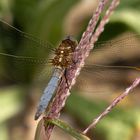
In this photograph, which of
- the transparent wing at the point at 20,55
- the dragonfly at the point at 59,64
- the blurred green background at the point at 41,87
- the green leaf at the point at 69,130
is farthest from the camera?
the blurred green background at the point at 41,87

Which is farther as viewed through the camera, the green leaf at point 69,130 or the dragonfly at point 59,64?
the dragonfly at point 59,64

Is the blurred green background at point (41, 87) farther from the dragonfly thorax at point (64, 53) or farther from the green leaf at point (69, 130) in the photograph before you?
the green leaf at point (69, 130)

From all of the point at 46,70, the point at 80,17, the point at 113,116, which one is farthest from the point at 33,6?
the point at 46,70

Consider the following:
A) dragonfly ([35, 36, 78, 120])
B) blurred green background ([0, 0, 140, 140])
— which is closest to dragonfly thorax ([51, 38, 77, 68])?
dragonfly ([35, 36, 78, 120])

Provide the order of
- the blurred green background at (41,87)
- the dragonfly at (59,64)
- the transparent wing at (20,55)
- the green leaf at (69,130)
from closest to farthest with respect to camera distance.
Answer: the green leaf at (69,130)
the dragonfly at (59,64)
the transparent wing at (20,55)
the blurred green background at (41,87)

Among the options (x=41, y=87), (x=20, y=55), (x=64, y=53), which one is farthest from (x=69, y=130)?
(x=41, y=87)

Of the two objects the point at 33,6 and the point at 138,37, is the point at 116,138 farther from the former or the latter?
the point at 138,37

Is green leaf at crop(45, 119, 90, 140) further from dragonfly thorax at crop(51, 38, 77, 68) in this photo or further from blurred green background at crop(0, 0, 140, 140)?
blurred green background at crop(0, 0, 140, 140)

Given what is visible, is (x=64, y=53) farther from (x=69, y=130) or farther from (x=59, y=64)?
(x=69, y=130)

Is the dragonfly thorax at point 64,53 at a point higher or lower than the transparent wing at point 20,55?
higher

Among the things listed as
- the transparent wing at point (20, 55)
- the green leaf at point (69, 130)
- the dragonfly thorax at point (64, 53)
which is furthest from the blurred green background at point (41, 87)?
the green leaf at point (69, 130)

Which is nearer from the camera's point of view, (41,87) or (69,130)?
(69,130)

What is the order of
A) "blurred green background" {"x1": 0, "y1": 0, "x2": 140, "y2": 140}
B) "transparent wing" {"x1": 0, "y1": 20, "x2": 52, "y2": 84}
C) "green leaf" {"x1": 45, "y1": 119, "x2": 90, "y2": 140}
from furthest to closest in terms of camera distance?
"blurred green background" {"x1": 0, "y1": 0, "x2": 140, "y2": 140}, "transparent wing" {"x1": 0, "y1": 20, "x2": 52, "y2": 84}, "green leaf" {"x1": 45, "y1": 119, "x2": 90, "y2": 140}
